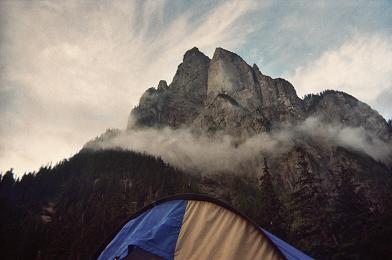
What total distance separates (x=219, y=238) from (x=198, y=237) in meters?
0.44

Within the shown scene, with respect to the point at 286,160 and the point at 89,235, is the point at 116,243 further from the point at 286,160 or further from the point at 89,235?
the point at 286,160

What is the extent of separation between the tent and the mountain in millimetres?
17345

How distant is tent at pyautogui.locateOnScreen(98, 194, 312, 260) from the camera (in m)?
6.12

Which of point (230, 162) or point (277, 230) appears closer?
point (277, 230)

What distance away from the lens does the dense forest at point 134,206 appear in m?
28.6

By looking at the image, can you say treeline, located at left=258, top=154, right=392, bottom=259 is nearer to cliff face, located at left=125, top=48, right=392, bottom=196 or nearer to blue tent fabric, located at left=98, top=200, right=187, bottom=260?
blue tent fabric, located at left=98, top=200, right=187, bottom=260

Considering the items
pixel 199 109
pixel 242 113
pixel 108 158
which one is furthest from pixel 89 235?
pixel 199 109

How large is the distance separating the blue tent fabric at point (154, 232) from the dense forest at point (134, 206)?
0.56m

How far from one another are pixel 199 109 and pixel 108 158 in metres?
77.5

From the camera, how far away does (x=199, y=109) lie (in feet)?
650

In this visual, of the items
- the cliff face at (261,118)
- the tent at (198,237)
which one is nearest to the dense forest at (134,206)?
the tent at (198,237)

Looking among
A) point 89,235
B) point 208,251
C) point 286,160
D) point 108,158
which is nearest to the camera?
point 208,251

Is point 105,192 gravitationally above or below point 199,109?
below

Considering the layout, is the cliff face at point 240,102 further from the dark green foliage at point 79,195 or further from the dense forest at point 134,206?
the dark green foliage at point 79,195
